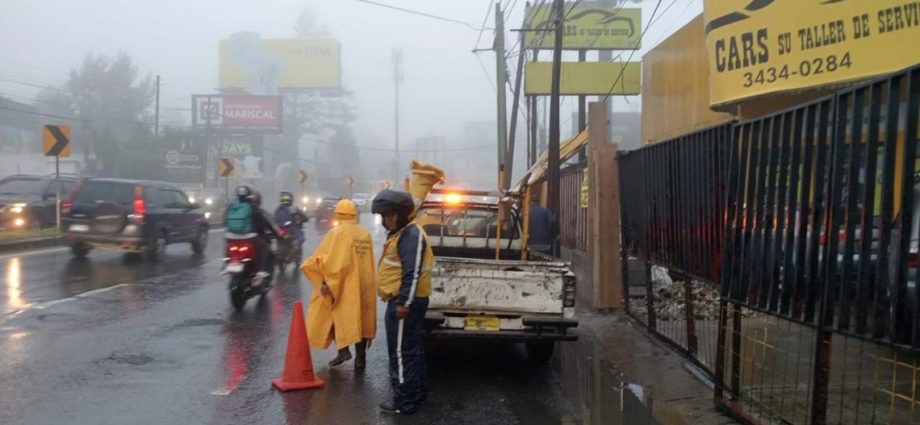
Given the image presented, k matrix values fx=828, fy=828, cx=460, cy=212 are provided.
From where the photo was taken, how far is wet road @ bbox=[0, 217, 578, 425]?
6.36 metres

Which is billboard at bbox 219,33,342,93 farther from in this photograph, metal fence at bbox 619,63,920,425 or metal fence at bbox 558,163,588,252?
metal fence at bbox 619,63,920,425

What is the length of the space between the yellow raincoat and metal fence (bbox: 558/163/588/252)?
22.2ft

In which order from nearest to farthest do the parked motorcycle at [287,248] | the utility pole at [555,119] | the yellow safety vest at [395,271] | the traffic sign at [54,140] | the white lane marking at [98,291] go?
the yellow safety vest at [395,271], the white lane marking at [98,291], the utility pole at [555,119], the parked motorcycle at [287,248], the traffic sign at [54,140]

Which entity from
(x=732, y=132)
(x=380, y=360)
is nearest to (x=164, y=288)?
(x=380, y=360)

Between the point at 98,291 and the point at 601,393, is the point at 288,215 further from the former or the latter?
the point at 601,393

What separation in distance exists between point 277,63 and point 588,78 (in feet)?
206

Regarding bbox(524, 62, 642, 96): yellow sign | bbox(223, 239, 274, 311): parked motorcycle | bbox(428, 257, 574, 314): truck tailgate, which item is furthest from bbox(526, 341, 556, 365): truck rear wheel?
bbox(524, 62, 642, 96): yellow sign

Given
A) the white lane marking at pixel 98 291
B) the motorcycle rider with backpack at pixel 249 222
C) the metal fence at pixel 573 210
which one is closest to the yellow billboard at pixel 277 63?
the metal fence at pixel 573 210

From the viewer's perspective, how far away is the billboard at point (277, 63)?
80.7 meters

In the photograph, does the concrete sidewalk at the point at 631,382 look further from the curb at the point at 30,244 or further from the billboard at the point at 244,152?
the billboard at the point at 244,152

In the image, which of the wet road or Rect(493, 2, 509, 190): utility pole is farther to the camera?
Rect(493, 2, 509, 190): utility pole

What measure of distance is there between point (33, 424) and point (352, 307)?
2.79 m

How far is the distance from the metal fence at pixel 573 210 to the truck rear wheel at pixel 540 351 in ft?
18.6

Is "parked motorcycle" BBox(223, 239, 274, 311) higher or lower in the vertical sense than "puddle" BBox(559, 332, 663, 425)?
higher
